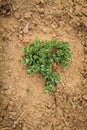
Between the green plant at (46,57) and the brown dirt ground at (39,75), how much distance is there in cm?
11

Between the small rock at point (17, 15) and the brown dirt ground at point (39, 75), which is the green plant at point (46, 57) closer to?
the brown dirt ground at point (39, 75)

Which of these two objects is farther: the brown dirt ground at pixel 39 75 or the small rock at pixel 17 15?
the small rock at pixel 17 15

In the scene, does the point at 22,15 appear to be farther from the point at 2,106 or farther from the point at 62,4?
the point at 2,106

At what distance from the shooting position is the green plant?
312 cm

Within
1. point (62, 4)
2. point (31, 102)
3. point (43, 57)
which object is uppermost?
point (62, 4)

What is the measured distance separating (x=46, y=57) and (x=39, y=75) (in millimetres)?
242

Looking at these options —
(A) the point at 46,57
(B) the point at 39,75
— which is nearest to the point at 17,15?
(A) the point at 46,57

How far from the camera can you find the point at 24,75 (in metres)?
3.20

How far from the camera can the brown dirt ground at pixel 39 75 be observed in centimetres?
305

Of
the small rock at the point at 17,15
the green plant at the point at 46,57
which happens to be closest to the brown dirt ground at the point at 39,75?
the small rock at the point at 17,15

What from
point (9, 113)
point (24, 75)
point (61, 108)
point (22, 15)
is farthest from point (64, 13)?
point (9, 113)

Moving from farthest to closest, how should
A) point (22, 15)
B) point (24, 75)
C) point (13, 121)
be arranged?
point (22, 15) < point (24, 75) < point (13, 121)

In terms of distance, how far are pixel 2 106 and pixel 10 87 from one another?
245 millimetres

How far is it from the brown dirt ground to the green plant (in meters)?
0.11
